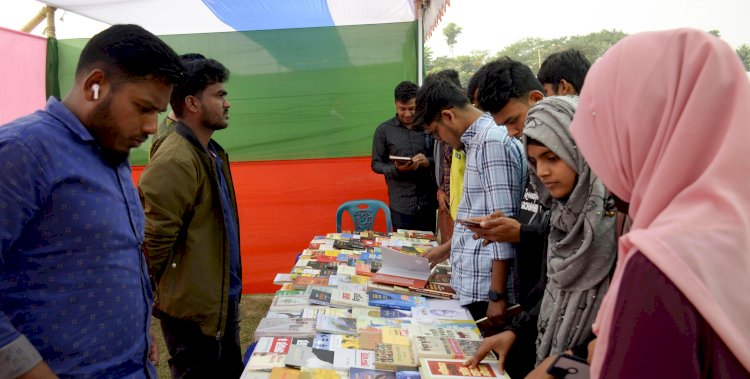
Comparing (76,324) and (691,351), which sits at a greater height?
(691,351)

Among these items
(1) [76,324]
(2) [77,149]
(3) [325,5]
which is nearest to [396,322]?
(1) [76,324]

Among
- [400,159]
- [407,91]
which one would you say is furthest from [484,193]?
[407,91]

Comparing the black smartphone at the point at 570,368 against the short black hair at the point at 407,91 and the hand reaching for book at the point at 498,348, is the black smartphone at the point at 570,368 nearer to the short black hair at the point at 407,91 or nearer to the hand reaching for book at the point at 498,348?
the hand reaching for book at the point at 498,348

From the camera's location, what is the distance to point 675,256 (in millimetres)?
532

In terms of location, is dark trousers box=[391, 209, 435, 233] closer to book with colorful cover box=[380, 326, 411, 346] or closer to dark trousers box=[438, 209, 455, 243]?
dark trousers box=[438, 209, 455, 243]

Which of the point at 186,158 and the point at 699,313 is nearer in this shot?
the point at 699,313

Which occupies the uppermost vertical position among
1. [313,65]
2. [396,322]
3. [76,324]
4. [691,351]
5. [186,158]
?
[313,65]

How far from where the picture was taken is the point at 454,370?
122cm

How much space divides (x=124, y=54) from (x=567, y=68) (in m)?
1.95

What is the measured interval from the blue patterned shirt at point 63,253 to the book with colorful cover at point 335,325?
580 mm

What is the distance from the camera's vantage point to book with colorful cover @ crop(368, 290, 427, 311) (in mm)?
1769

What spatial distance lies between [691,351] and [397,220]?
3.14m

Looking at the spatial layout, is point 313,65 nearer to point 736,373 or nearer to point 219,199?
point 219,199

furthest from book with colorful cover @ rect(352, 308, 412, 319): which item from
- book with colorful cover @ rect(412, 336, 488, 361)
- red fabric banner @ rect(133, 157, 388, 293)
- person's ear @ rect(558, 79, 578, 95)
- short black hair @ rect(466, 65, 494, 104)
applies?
red fabric banner @ rect(133, 157, 388, 293)
